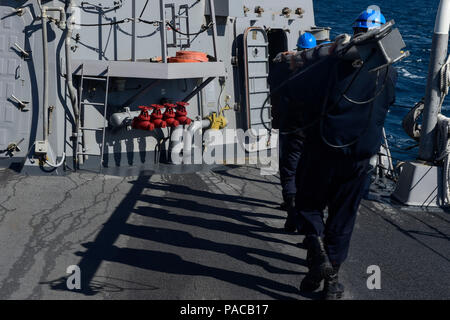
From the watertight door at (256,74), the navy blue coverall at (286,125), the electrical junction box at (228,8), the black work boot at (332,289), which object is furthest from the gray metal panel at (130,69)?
the black work boot at (332,289)

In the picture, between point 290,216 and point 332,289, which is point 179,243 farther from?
point 332,289

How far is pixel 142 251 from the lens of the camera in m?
4.98

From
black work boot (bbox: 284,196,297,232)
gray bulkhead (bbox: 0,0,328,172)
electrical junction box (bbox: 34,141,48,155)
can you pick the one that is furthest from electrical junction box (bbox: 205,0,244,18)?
black work boot (bbox: 284,196,297,232)

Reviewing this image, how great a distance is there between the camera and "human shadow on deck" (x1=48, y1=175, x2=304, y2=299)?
4.46 metres

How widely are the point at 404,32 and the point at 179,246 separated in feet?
84.7

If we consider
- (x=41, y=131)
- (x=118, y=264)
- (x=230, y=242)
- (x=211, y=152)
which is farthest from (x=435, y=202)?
(x=41, y=131)

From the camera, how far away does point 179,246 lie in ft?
16.9

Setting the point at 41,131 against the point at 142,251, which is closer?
the point at 142,251

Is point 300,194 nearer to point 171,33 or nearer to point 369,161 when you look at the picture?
point 369,161

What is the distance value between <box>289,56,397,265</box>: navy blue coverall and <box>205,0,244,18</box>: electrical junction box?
15.1 feet

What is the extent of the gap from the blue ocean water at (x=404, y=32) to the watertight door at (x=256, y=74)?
503 centimetres

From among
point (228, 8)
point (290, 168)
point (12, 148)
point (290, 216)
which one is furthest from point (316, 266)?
point (228, 8)

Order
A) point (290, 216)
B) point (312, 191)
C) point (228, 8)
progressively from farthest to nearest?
1. point (228, 8)
2. point (290, 216)
3. point (312, 191)
